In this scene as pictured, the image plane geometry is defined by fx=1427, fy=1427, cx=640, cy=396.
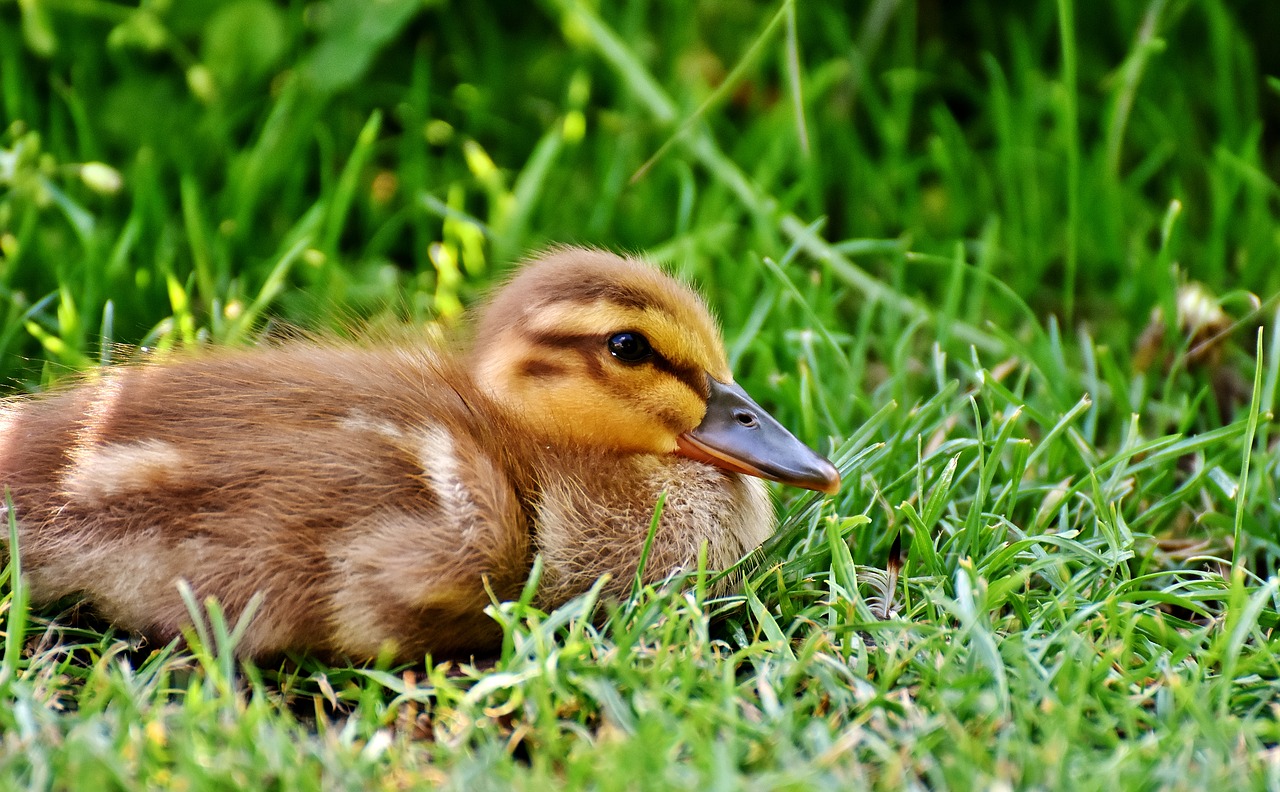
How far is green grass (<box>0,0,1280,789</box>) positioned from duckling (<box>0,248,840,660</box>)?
0.08 meters

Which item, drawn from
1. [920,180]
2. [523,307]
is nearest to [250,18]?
[523,307]

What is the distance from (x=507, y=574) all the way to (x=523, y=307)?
449mm

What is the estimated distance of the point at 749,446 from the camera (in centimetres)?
217

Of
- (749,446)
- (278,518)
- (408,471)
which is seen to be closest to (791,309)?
(749,446)

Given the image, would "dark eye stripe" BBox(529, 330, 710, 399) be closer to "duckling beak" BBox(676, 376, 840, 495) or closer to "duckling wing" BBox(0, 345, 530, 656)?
"duckling beak" BBox(676, 376, 840, 495)

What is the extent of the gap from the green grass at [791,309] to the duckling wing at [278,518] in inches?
2.9

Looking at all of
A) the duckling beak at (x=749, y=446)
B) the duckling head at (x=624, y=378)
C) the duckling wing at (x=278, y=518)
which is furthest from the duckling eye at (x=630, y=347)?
the duckling wing at (x=278, y=518)

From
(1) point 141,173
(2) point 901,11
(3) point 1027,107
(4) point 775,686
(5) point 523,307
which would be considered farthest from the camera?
(2) point 901,11

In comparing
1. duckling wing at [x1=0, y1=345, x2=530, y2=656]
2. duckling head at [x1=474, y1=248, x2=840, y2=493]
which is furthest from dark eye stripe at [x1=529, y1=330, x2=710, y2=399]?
duckling wing at [x1=0, y1=345, x2=530, y2=656]

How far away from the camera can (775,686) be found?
183 centimetres

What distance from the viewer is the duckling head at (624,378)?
2.14 metres

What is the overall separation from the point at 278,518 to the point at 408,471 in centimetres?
18

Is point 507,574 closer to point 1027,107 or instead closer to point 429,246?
point 429,246

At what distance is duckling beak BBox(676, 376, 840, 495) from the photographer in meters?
2.12
